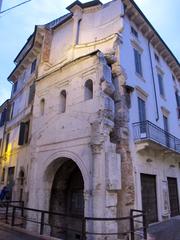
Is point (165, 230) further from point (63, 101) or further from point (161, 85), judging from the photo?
point (161, 85)

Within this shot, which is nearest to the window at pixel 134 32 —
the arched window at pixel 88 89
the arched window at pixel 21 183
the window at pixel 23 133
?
the arched window at pixel 88 89

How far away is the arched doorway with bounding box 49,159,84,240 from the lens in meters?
10.9

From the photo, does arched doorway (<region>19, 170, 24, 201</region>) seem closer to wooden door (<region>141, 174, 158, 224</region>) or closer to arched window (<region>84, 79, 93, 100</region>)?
arched window (<region>84, 79, 93, 100</region>)

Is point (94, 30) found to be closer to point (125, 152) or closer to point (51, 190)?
point (125, 152)

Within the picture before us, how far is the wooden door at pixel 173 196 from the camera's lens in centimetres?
1240

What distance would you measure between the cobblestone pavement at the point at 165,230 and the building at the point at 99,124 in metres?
0.58

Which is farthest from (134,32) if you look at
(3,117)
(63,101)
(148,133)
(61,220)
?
(3,117)

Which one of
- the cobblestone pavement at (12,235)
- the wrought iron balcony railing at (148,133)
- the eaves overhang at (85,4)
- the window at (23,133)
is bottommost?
the cobblestone pavement at (12,235)

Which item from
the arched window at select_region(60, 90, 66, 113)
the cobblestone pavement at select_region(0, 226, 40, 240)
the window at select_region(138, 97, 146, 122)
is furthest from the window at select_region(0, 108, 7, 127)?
the cobblestone pavement at select_region(0, 226, 40, 240)

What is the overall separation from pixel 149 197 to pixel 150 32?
10.6 metres

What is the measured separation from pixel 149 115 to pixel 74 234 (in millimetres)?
7220

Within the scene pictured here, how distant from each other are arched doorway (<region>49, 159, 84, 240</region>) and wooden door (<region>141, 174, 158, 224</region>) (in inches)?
118

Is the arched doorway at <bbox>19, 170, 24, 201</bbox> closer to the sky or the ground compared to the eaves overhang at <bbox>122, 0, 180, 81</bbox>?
closer to the ground

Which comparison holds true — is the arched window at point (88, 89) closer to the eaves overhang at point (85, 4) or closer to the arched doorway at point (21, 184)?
the eaves overhang at point (85, 4)
